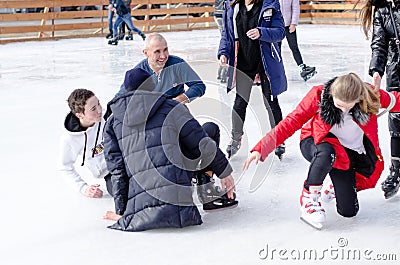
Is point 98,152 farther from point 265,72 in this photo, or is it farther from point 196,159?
point 265,72

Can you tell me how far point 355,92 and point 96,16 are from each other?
13.1 meters

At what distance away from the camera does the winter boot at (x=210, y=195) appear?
3.26 metres

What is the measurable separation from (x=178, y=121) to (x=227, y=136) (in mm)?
1825

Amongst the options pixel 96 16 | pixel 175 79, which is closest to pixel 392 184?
pixel 175 79

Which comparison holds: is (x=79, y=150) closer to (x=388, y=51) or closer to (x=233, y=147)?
(x=233, y=147)

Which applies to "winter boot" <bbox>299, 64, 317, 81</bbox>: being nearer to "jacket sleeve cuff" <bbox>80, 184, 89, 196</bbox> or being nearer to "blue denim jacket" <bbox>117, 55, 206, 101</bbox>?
"blue denim jacket" <bbox>117, 55, 206, 101</bbox>

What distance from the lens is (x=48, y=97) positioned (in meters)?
6.74

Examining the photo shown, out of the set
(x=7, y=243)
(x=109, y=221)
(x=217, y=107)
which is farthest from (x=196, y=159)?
(x=217, y=107)

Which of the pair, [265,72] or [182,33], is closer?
[265,72]

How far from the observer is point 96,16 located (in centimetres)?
1550

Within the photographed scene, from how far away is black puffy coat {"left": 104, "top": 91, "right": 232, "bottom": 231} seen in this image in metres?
2.96

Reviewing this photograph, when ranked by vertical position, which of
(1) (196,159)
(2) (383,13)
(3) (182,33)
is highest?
(2) (383,13)

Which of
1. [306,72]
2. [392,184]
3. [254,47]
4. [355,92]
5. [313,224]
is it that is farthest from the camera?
[306,72]

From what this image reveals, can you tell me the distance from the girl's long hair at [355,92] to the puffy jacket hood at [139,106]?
2.37 feet
